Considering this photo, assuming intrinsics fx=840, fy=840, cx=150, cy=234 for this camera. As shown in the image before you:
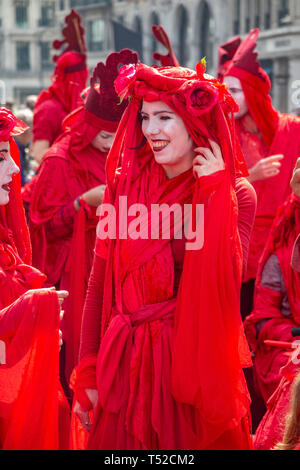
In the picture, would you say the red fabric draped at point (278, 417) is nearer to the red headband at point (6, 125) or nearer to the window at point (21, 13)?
the red headband at point (6, 125)

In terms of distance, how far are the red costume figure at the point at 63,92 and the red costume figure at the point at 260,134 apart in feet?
4.52

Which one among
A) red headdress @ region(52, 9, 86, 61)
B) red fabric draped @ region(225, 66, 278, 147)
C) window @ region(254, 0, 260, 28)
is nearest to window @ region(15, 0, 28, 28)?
window @ region(254, 0, 260, 28)

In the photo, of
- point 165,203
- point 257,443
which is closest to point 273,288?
point 257,443

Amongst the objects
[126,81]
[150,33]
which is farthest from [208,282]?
[150,33]

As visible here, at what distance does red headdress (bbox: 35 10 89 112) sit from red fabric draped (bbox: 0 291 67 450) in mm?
4049

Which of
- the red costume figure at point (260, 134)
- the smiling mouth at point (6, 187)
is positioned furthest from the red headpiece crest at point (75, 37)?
the smiling mouth at point (6, 187)

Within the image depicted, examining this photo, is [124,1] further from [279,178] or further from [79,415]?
[79,415]

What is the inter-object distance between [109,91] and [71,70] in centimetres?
223

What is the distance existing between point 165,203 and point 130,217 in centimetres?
12

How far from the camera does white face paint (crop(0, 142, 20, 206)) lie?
2949 mm

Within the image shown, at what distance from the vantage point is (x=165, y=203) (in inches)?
101

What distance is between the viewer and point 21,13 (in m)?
45.5
